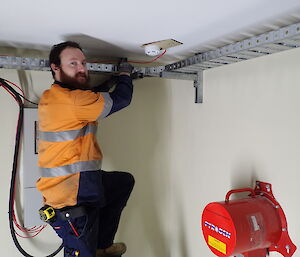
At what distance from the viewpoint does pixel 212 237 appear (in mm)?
1596

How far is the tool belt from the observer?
1.68 meters

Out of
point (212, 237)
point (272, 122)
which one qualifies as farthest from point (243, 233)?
point (272, 122)

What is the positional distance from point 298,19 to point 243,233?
1.06 metres

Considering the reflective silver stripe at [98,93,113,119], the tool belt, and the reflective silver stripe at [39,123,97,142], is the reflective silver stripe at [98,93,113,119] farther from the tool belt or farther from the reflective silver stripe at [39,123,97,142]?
the tool belt

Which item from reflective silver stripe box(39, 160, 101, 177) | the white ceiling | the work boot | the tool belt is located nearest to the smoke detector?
the white ceiling

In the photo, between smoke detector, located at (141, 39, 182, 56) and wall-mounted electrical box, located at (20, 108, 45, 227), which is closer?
smoke detector, located at (141, 39, 182, 56)

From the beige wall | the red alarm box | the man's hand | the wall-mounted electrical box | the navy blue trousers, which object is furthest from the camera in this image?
the wall-mounted electrical box

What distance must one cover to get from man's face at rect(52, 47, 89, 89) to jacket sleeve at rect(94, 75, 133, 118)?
206 millimetres

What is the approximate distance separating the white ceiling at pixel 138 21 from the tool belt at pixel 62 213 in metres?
1.00

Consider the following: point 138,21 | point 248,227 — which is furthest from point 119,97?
point 248,227

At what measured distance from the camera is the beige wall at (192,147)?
1.62 metres

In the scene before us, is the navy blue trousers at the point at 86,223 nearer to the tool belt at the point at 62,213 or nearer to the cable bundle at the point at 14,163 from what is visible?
the tool belt at the point at 62,213

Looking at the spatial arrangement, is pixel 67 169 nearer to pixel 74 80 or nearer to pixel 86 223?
pixel 86 223

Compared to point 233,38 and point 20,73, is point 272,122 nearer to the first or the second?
point 233,38
